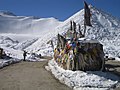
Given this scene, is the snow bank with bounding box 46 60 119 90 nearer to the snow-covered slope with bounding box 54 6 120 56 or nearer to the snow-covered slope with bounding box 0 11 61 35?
the snow-covered slope with bounding box 54 6 120 56

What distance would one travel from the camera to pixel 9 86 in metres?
11.4

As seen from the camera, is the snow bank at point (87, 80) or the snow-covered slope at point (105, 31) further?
the snow-covered slope at point (105, 31)

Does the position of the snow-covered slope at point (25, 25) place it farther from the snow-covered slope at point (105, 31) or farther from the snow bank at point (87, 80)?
the snow bank at point (87, 80)

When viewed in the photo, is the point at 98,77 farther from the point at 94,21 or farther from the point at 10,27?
the point at 10,27

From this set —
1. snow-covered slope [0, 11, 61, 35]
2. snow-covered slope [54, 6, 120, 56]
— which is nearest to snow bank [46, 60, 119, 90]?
snow-covered slope [54, 6, 120, 56]

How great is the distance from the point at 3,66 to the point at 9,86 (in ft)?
27.5

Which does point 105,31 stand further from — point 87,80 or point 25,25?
point 25,25

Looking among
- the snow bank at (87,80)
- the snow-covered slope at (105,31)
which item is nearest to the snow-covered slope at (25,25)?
the snow-covered slope at (105,31)

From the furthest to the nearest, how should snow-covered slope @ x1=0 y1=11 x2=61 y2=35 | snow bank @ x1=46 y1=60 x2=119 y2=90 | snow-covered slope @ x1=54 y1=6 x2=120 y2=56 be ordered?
snow-covered slope @ x1=0 y1=11 x2=61 y2=35
snow-covered slope @ x1=54 y1=6 x2=120 y2=56
snow bank @ x1=46 y1=60 x2=119 y2=90

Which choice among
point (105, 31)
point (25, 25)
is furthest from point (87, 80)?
point (25, 25)

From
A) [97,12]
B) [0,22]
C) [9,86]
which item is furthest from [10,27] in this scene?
[9,86]

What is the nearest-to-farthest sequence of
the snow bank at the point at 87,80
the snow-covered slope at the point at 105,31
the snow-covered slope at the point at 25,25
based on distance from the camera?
the snow bank at the point at 87,80 < the snow-covered slope at the point at 105,31 < the snow-covered slope at the point at 25,25

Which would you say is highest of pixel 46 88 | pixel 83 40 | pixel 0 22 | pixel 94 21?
pixel 0 22

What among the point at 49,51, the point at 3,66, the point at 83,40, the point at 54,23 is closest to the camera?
the point at 83,40
